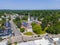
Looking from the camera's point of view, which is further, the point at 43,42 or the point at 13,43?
the point at 13,43

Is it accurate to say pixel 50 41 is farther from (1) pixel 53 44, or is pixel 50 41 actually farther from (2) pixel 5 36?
(2) pixel 5 36

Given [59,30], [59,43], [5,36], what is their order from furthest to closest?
[59,30]
[5,36]
[59,43]

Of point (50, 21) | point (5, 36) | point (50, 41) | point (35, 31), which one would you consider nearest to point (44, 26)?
point (35, 31)

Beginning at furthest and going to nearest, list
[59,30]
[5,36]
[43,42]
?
[59,30], [5,36], [43,42]

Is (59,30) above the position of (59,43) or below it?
below

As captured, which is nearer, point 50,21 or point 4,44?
point 4,44

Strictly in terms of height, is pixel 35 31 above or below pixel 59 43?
below

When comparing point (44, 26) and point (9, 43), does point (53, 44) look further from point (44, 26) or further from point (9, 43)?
point (44, 26)

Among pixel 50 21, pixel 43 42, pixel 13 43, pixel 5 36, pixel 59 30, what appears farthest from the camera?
pixel 50 21

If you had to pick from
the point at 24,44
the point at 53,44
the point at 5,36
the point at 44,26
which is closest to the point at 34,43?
the point at 24,44
